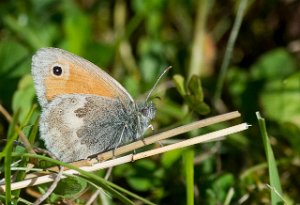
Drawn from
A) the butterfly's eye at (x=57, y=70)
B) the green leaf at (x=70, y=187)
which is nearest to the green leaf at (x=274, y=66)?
the butterfly's eye at (x=57, y=70)

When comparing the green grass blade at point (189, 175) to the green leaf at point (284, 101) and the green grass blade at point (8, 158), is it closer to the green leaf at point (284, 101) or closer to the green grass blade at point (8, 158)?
the green grass blade at point (8, 158)

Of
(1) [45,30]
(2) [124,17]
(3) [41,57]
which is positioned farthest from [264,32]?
(3) [41,57]

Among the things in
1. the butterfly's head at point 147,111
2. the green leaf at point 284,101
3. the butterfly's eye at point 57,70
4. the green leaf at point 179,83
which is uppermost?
the green leaf at point 284,101

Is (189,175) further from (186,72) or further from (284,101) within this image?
(186,72)

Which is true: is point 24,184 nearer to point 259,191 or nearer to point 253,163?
point 259,191

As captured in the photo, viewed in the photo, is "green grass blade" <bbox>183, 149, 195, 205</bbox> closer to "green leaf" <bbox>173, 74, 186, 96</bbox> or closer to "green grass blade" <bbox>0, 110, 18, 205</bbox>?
"green leaf" <bbox>173, 74, 186, 96</bbox>

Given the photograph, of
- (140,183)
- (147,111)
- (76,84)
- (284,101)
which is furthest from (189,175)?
(284,101)
